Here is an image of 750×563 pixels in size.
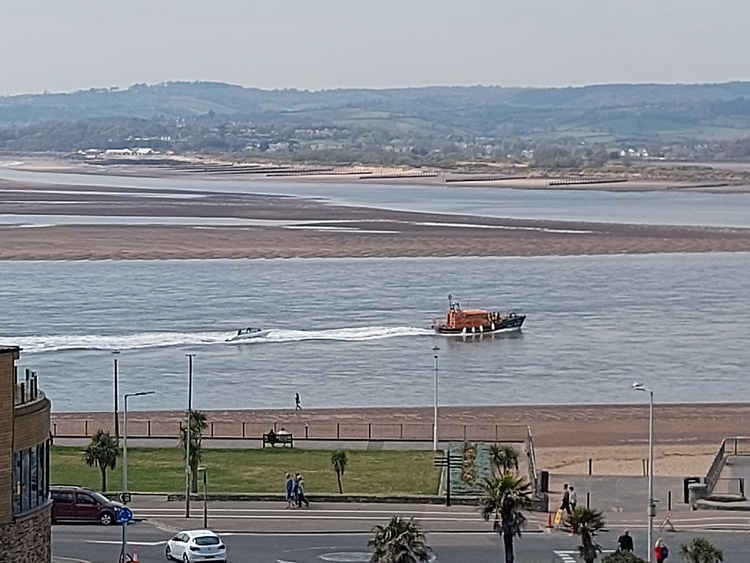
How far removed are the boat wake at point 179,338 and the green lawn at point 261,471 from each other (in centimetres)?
A: 2090

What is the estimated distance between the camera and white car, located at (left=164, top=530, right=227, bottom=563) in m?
32.3

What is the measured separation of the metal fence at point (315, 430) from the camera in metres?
51.5

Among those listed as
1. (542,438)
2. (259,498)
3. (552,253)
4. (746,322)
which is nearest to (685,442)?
(542,438)

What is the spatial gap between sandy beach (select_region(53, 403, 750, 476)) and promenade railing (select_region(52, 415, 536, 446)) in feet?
A: 0.75

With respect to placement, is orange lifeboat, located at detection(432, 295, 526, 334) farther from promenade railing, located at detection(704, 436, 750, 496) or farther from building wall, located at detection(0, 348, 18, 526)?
building wall, located at detection(0, 348, 18, 526)

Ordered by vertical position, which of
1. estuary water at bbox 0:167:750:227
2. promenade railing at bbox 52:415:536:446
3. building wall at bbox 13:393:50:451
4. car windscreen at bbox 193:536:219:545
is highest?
building wall at bbox 13:393:50:451

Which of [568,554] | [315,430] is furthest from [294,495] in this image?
[315,430]

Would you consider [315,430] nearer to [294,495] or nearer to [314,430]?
[314,430]

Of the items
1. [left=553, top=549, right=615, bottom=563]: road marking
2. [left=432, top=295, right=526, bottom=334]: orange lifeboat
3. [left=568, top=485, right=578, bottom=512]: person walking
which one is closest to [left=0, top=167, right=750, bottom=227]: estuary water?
[left=432, top=295, right=526, bottom=334]: orange lifeboat

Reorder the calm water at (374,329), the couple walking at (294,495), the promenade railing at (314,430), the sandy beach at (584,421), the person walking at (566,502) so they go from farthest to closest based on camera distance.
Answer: the calm water at (374,329) < the promenade railing at (314,430) < the sandy beach at (584,421) < the couple walking at (294,495) < the person walking at (566,502)

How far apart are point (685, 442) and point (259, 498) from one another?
17.0 meters

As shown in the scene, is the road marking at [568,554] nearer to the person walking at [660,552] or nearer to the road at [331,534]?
the road at [331,534]

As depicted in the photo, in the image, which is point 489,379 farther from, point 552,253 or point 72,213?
point 72,213

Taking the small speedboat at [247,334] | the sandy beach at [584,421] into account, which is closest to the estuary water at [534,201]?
the small speedboat at [247,334]
